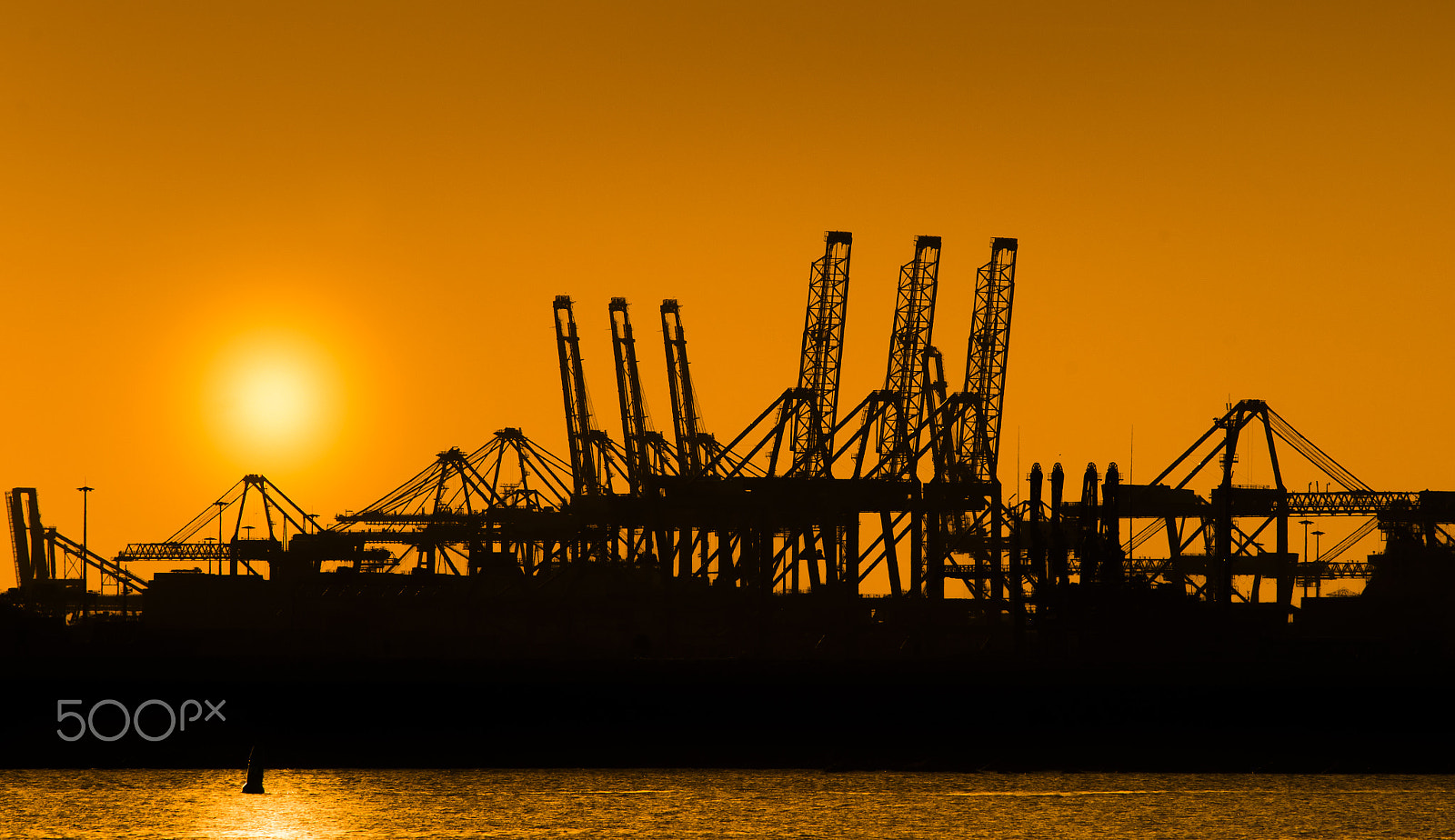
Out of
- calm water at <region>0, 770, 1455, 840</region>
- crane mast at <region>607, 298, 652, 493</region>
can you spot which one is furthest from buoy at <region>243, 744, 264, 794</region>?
crane mast at <region>607, 298, 652, 493</region>

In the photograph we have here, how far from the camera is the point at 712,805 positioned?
178 ft

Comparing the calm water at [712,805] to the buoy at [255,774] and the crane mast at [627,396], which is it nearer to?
the buoy at [255,774]

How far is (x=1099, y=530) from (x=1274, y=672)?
18791 millimetres

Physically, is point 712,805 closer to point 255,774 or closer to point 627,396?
point 255,774

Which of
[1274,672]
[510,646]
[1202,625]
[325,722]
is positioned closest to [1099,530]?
[1202,625]

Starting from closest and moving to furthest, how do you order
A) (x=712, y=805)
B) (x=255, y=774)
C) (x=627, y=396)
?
(x=712, y=805) → (x=255, y=774) → (x=627, y=396)

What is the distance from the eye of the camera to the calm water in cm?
5038

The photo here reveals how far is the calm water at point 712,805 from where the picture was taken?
50.4 meters

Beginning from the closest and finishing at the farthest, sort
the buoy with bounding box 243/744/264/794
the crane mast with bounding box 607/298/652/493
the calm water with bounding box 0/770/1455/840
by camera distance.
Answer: the calm water with bounding box 0/770/1455/840, the buoy with bounding box 243/744/264/794, the crane mast with bounding box 607/298/652/493

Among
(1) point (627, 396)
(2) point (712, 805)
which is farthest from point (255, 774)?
(1) point (627, 396)

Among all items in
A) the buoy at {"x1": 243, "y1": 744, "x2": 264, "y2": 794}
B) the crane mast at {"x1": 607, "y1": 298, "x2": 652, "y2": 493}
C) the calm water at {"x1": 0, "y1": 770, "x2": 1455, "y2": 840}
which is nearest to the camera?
the calm water at {"x1": 0, "y1": 770, "x2": 1455, "y2": 840}

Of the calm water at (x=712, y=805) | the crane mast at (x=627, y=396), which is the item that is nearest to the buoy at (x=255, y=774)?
the calm water at (x=712, y=805)

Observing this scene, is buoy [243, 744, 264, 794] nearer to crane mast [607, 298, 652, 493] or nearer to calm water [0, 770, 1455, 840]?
calm water [0, 770, 1455, 840]

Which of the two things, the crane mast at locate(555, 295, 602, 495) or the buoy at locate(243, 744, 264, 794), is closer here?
the buoy at locate(243, 744, 264, 794)
